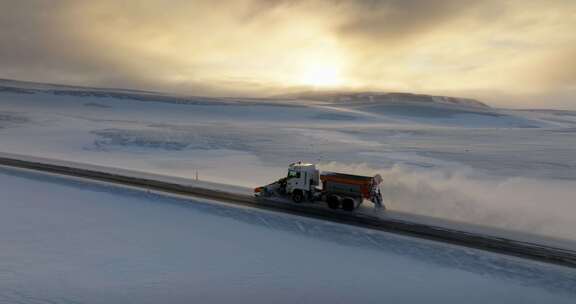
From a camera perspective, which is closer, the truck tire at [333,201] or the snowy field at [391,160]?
the truck tire at [333,201]

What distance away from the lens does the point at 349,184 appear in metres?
22.7

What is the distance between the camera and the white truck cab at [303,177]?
2370cm

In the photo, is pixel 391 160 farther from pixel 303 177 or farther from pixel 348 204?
pixel 303 177

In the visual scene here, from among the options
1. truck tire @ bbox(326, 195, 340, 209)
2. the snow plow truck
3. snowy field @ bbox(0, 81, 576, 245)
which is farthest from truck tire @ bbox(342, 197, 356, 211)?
snowy field @ bbox(0, 81, 576, 245)

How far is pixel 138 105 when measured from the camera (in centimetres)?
11556

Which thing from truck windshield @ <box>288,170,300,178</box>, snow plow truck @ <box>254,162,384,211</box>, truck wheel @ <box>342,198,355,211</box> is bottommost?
truck wheel @ <box>342,198,355,211</box>

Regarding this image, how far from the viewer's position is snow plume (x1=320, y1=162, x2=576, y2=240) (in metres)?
22.9

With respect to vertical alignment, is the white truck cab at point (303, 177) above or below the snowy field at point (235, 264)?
above

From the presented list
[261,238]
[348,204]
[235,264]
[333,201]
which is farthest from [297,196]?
[235,264]

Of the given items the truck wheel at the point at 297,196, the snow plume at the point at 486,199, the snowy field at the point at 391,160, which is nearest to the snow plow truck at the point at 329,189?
the truck wheel at the point at 297,196

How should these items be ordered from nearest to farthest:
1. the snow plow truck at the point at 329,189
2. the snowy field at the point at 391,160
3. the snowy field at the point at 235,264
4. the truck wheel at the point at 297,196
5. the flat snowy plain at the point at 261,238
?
the snowy field at the point at 235,264 → the flat snowy plain at the point at 261,238 → the snow plow truck at the point at 329,189 → the truck wheel at the point at 297,196 → the snowy field at the point at 391,160

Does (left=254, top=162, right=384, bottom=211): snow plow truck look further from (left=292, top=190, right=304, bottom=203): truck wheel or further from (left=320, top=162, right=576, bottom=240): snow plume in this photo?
(left=320, top=162, right=576, bottom=240): snow plume

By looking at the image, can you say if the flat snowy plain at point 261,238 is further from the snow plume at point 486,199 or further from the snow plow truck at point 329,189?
the snow plow truck at point 329,189

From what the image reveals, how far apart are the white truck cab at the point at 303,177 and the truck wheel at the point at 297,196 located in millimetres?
134
